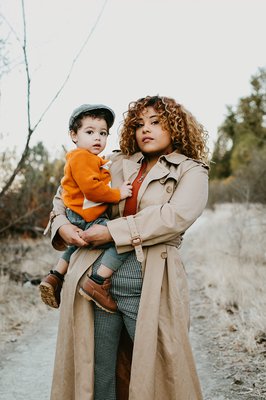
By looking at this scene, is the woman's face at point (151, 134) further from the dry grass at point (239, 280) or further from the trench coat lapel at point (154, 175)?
the dry grass at point (239, 280)

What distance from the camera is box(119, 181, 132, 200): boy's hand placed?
2.38 metres

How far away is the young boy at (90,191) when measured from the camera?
225cm

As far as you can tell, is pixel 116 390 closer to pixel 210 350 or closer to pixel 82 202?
pixel 82 202

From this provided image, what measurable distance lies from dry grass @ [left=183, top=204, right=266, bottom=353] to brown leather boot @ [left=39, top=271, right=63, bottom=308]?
90.5 inches

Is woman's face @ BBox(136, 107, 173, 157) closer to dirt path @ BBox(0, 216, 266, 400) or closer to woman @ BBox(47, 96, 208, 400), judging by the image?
woman @ BBox(47, 96, 208, 400)

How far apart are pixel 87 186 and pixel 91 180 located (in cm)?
4

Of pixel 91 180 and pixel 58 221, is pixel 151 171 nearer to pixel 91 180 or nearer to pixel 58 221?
pixel 91 180

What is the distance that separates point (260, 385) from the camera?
133 inches

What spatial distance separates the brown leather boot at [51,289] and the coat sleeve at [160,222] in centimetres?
56

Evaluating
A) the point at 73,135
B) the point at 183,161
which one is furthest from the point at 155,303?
the point at 73,135

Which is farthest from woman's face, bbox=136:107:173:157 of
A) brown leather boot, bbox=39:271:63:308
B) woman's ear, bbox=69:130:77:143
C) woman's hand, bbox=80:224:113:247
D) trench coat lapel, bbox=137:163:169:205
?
brown leather boot, bbox=39:271:63:308

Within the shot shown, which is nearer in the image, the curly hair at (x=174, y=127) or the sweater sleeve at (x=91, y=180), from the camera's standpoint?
the sweater sleeve at (x=91, y=180)

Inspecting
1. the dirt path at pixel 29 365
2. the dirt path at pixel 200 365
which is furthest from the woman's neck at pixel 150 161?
the dirt path at pixel 29 365

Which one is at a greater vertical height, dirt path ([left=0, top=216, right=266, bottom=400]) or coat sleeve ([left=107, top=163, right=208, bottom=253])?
coat sleeve ([left=107, top=163, right=208, bottom=253])
